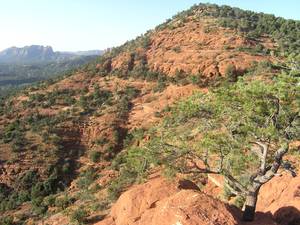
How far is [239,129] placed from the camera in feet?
46.2

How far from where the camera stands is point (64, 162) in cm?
4469

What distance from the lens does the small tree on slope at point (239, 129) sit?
13.2 metres

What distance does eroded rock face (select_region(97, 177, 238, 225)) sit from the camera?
42.3 ft

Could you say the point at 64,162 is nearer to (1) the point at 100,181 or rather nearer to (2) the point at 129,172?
(1) the point at 100,181

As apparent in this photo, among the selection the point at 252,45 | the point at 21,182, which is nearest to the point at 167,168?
the point at 21,182

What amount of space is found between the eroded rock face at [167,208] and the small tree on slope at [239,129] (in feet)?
4.82

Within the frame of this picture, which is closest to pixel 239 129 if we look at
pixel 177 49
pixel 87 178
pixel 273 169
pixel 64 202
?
pixel 273 169

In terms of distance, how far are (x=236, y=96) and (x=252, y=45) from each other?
4886cm

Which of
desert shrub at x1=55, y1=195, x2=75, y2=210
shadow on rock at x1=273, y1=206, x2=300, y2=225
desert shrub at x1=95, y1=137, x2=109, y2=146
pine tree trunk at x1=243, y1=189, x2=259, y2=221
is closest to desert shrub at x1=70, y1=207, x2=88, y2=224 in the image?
pine tree trunk at x1=243, y1=189, x2=259, y2=221

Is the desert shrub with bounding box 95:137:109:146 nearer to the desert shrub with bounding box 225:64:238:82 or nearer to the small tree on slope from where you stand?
the desert shrub with bounding box 225:64:238:82

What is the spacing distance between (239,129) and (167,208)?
3484 millimetres

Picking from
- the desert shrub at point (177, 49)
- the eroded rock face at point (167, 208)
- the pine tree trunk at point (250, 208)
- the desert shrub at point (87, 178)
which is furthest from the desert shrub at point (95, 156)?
the pine tree trunk at point (250, 208)

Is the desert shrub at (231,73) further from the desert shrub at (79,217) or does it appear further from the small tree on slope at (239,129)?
the small tree on slope at (239,129)

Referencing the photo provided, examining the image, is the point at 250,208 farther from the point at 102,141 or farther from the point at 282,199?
the point at 102,141
